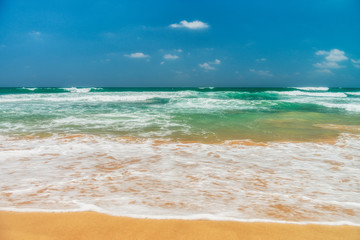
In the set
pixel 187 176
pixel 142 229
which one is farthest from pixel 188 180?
pixel 142 229

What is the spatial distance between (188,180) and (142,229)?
4.89 ft

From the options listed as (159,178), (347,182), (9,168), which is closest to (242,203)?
(159,178)

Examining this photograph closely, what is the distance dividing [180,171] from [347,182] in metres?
2.60

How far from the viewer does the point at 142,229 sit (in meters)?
2.21

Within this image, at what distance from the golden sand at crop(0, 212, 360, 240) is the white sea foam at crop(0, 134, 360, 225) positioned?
0.45 feet

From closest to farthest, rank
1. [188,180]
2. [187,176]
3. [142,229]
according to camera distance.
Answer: [142,229]
[188,180]
[187,176]

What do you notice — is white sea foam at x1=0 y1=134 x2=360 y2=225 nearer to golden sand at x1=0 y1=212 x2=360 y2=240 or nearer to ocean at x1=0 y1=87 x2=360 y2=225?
ocean at x1=0 y1=87 x2=360 y2=225

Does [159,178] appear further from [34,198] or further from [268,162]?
[268,162]

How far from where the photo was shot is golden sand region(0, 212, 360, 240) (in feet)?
6.91

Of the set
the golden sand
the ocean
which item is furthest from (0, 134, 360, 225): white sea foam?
the golden sand

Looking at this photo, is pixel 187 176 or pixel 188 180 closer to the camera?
pixel 188 180

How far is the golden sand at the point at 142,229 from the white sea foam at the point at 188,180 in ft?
0.45

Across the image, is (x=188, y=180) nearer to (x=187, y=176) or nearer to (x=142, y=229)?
(x=187, y=176)

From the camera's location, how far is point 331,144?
20.2 feet
